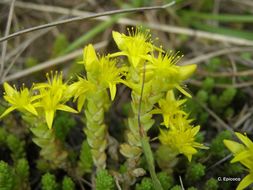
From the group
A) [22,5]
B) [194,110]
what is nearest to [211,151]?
[194,110]

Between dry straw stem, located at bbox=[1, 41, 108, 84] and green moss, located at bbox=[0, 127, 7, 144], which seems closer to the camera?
green moss, located at bbox=[0, 127, 7, 144]

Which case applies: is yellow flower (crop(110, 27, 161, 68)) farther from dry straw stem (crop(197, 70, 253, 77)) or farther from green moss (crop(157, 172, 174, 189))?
dry straw stem (crop(197, 70, 253, 77))

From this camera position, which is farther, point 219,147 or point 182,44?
point 182,44

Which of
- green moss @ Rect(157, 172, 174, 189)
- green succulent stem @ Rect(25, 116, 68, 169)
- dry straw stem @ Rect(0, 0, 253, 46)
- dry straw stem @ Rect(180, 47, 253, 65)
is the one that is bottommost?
green moss @ Rect(157, 172, 174, 189)

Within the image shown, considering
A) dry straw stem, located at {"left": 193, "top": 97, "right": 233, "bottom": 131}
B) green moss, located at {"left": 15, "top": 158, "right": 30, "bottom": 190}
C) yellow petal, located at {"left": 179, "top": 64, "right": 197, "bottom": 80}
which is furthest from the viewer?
dry straw stem, located at {"left": 193, "top": 97, "right": 233, "bottom": 131}

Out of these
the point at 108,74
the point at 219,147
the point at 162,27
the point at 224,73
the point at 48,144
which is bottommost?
the point at 219,147

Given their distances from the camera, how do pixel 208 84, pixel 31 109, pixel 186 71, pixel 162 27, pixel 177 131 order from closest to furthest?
1. pixel 186 71
2. pixel 31 109
3. pixel 177 131
4. pixel 208 84
5. pixel 162 27

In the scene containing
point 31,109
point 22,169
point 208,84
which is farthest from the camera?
point 208,84

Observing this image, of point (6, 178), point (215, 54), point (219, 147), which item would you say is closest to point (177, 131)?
point (219, 147)

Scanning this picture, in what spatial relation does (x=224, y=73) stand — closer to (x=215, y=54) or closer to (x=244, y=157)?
(x=215, y=54)

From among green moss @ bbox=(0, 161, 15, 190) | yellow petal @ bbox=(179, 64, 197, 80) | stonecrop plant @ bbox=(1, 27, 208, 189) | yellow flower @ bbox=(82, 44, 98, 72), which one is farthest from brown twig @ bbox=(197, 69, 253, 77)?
green moss @ bbox=(0, 161, 15, 190)
